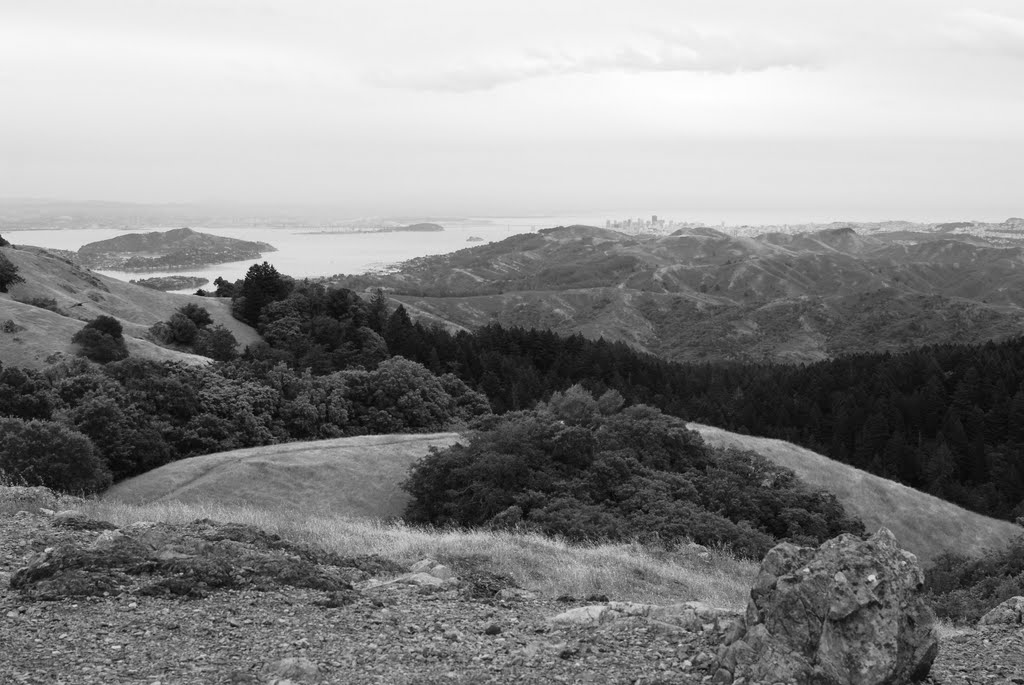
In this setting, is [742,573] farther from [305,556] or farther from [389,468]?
[389,468]

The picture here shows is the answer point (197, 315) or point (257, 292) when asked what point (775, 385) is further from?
point (197, 315)

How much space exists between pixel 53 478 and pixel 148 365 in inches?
324

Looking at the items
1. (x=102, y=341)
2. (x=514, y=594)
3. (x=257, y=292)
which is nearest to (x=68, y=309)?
(x=102, y=341)

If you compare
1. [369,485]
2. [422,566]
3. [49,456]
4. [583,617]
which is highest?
[583,617]

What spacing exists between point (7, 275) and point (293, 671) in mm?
39926

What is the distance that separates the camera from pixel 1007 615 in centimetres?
812

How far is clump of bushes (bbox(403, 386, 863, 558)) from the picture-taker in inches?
656

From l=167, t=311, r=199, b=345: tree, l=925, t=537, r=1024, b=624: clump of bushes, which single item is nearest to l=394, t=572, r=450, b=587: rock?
l=925, t=537, r=1024, b=624: clump of bushes

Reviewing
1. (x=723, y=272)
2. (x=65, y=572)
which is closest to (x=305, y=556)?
(x=65, y=572)

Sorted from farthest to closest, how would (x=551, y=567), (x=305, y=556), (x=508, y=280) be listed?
(x=508, y=280), (x=551, y=567), (x=305, y=556)

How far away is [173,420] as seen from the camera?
24094 mm

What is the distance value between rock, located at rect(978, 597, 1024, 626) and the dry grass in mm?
2600

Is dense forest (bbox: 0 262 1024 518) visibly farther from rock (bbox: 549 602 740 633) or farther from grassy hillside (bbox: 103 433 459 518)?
rock (bbox: 549 602 740 633)

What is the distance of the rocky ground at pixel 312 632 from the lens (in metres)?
6.07
